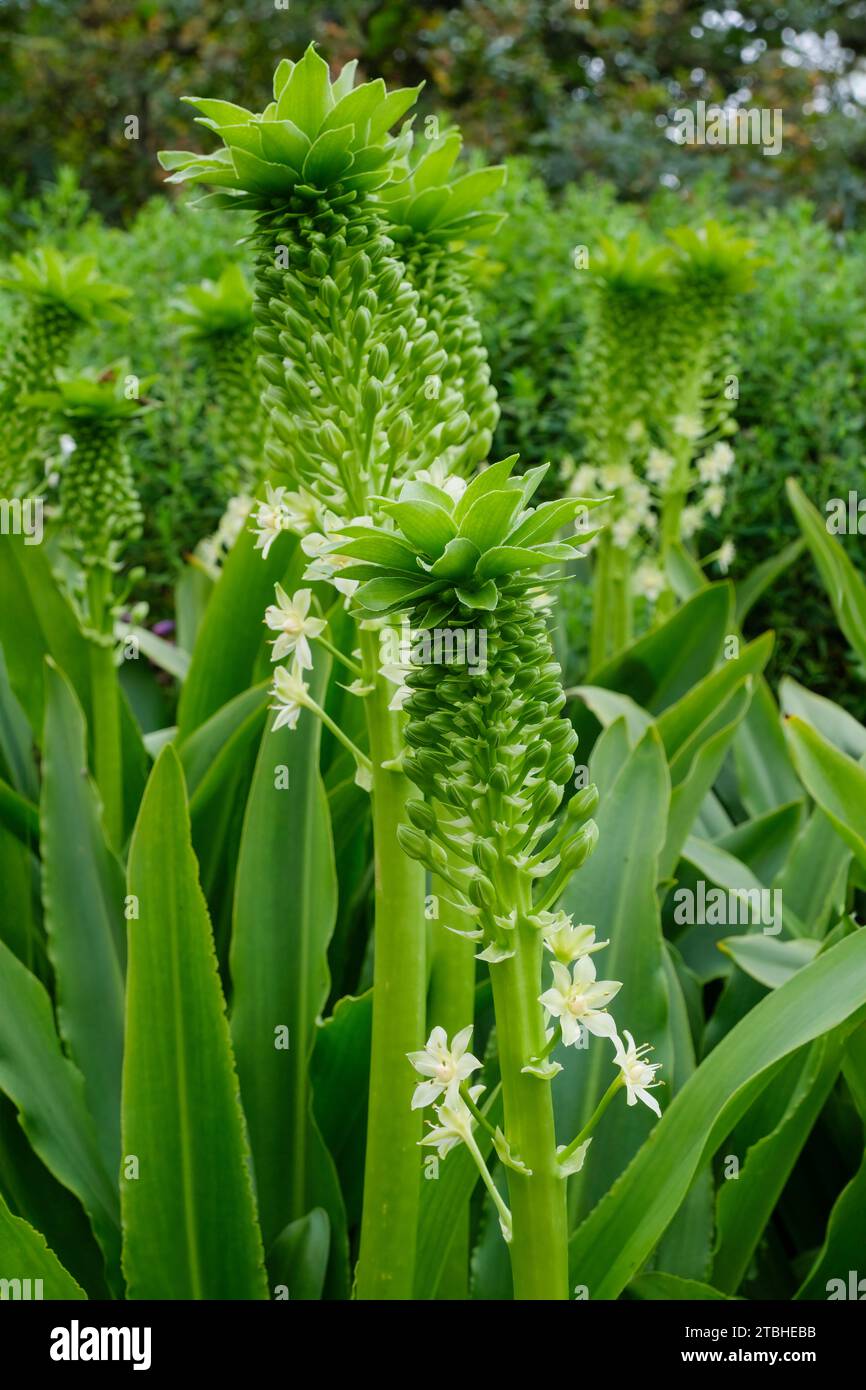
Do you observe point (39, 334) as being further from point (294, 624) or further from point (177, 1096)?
point (177, 1096)

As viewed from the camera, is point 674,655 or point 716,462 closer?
point 674,655

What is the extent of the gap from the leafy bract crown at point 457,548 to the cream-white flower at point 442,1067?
423 millimetres

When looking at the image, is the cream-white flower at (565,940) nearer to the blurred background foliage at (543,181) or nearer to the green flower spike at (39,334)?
the green flower spike at (39,334)

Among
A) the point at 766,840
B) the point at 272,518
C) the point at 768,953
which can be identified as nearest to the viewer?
the point at 272,518

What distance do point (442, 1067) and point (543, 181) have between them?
7.65 metres

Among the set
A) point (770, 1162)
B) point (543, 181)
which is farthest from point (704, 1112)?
point (543, 181)

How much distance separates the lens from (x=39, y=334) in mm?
2631

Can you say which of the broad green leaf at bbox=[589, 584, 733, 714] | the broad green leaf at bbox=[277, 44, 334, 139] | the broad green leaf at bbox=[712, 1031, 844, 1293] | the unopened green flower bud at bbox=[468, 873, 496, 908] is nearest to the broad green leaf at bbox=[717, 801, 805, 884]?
the broad green leaf at bbox=[589, 584, 733, 714]

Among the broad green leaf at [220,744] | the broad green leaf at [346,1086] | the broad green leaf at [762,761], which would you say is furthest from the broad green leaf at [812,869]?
the broad green leaf at [220,744]

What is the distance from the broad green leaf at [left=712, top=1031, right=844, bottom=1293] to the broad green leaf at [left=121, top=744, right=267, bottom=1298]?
680 millimetres

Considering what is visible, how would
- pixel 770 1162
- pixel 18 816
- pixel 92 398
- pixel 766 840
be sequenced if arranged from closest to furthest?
pixel 770 1162
pixel 18 816
pixel 92 398
pixel 766 840

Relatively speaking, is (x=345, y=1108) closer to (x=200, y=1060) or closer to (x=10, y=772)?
(x=200, y=1060)

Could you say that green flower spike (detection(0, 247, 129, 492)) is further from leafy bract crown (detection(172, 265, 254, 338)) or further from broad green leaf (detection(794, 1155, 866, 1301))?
broad green leaf (detection(794, 1155, 866, 1301))

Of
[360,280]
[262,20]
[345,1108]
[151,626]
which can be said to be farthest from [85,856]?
[262,20]
